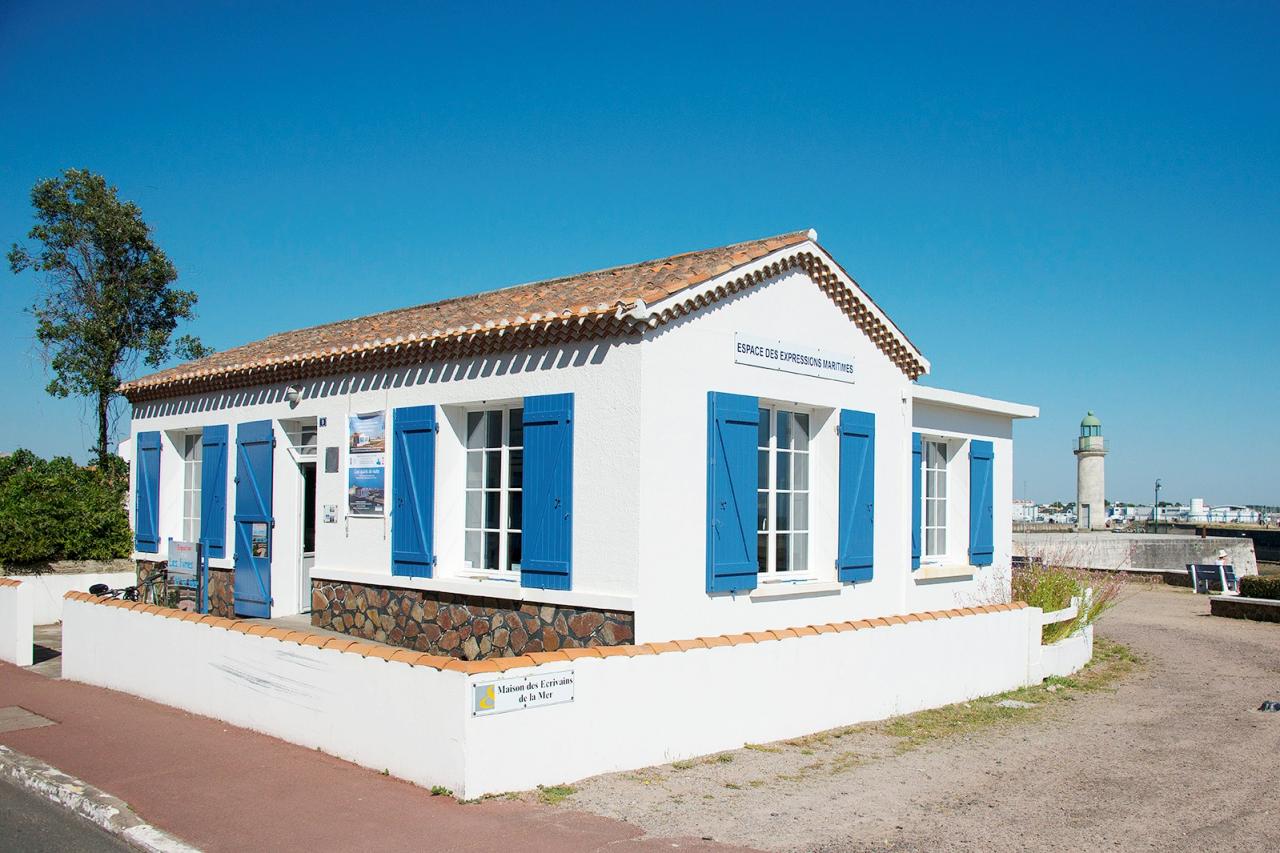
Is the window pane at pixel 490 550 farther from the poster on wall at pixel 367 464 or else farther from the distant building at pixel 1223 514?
the distant building at pixel 1223 514

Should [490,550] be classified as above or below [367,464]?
below

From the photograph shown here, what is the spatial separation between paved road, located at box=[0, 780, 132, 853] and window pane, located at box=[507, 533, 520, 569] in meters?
4.31

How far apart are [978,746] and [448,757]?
173 inches

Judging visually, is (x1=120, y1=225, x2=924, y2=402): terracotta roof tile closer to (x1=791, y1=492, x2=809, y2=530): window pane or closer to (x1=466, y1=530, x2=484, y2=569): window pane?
(x1=466, y1=530, x2=484, y2=569): window pane

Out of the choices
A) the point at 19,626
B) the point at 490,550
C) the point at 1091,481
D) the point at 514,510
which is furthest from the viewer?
the point at 1091,481

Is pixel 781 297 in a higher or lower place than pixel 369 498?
higher

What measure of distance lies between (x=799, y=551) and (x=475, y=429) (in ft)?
11.5

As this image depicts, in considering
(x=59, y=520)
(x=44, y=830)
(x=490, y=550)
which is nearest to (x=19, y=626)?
(x=59, y=520)

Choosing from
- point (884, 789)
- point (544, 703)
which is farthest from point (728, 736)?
point (544, 703)

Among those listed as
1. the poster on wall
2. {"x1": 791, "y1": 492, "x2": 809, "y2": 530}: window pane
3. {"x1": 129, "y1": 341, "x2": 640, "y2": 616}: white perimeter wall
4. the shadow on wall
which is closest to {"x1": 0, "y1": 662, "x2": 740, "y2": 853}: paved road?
{"x1": 129, "y1": 341, "x2": 640, "y2": 616}: white perimeter wall

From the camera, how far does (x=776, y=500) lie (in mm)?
10180

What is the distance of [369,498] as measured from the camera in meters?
10.9

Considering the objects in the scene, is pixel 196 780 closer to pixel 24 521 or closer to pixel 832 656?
pixel 832 656

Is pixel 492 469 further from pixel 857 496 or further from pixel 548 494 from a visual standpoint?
pixel 857 496
